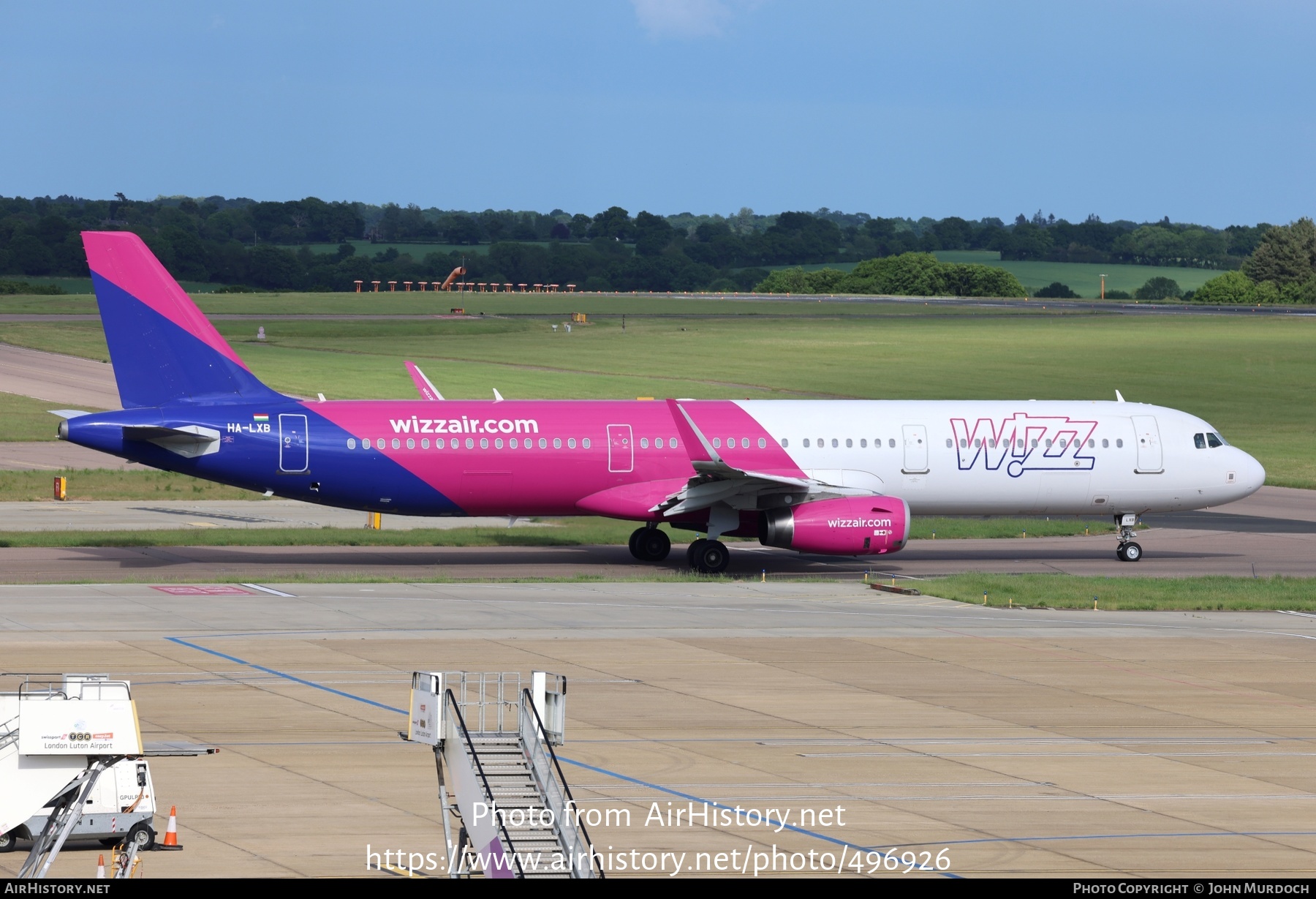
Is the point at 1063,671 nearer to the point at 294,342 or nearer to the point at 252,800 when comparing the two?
the point at 252,800

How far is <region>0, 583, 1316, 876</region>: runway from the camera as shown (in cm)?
1994

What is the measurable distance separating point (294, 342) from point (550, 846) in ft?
360

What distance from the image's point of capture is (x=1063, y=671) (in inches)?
1235

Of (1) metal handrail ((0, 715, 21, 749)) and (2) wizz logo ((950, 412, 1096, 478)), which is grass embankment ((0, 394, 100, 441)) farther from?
(1) metal handrail ((0, 715, 21, 749))

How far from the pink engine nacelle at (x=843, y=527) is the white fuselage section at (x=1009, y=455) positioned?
2200 millimetres

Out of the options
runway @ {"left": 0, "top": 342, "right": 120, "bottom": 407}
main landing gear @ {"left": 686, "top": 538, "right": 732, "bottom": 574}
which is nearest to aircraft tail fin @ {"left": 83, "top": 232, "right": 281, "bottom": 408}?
main landing gear @ {"left": 686, "top": 538, "right": 732, "bottom": 574}

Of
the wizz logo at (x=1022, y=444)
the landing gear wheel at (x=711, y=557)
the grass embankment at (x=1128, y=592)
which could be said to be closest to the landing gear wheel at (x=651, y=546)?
the landing gear wheel at (x=711, y=557)

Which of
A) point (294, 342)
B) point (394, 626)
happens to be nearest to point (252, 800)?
point (394, 626)

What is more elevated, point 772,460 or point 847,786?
point 772,460

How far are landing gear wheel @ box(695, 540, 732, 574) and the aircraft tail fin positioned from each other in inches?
493

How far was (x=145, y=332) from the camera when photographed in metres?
42.4

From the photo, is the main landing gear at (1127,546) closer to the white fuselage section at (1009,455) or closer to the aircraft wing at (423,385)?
the white fuselage section at (1009,455)

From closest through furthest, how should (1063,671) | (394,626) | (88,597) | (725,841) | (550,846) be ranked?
1. (550,846)
2. (725,841)
3. (1063,671)
4. (394,626)
5. (88,597)

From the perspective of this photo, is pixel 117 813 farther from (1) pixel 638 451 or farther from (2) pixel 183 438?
(1) pixel 638 451
